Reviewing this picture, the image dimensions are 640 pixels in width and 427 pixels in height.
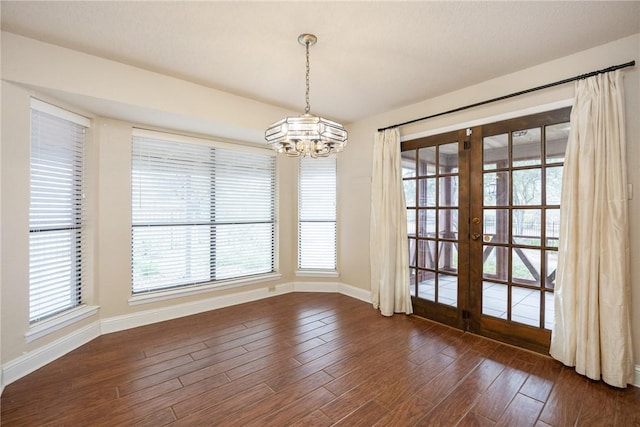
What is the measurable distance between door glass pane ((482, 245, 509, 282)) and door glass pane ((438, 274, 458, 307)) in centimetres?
35

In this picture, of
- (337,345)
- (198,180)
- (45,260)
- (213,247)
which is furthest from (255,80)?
(337,345)

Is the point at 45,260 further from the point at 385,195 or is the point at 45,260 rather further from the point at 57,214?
the point at 385,195

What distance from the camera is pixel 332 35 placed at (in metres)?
2.15

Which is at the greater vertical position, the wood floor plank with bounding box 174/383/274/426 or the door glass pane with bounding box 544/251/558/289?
the door glass pane with bounding box 544/251/558/289

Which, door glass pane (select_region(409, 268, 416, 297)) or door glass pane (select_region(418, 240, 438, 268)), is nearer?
door glass pane (select_region(418, 240, 438, 268))

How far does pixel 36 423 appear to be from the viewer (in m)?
1.74

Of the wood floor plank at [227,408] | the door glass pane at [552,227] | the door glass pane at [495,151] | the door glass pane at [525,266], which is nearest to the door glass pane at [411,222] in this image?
the door glass pane at [495,151]

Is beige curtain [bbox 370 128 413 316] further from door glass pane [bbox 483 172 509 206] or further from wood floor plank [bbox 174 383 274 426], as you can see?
wood floor plank [bbox 174 383 274 426]

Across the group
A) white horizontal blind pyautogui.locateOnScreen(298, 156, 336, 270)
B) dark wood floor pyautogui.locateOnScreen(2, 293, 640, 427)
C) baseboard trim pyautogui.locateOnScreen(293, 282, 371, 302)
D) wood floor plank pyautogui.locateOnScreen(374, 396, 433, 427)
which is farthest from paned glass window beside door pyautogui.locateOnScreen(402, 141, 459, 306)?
wood floor plank pyautogui.locateOnScreen(374, 396, 433, 427)

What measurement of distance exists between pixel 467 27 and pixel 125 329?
437 centimetres

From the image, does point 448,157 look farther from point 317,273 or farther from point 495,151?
point 317,273

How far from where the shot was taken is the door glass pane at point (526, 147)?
2.63m

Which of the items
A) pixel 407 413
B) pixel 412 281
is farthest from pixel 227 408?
pixel 412 281

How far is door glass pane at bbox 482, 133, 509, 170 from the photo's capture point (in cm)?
281
